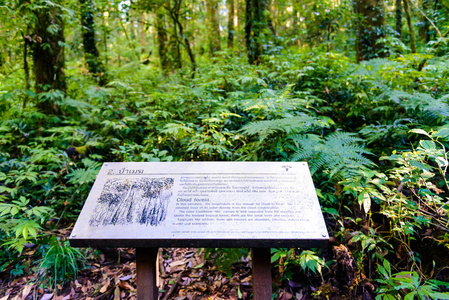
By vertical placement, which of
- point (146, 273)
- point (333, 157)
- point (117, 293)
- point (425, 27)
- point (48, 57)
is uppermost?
point (425, 27)

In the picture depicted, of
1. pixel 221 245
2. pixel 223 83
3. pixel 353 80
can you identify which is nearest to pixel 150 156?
pixel 221 245

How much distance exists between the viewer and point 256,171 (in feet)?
7.03

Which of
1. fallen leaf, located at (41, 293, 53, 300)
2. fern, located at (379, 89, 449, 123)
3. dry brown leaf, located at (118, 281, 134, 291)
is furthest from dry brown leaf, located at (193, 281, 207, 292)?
fern, located at (379, 89, 449, 123)

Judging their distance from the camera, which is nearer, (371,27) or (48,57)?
(48,57)

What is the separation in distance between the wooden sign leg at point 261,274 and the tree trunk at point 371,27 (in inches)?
247

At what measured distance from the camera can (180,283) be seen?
260cm

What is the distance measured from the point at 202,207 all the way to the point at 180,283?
3.85 feet

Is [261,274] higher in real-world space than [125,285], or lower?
higher

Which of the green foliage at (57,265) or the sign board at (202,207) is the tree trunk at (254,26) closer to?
the sign board at (202,207)

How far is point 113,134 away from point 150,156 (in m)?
1.62

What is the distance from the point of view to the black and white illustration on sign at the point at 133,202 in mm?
1881

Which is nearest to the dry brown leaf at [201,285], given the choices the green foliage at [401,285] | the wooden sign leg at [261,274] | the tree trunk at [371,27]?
the wooden sign leg at [261,274]

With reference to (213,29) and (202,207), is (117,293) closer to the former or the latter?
(202,207)

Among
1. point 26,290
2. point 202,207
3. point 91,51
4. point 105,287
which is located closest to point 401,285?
point 202,207
